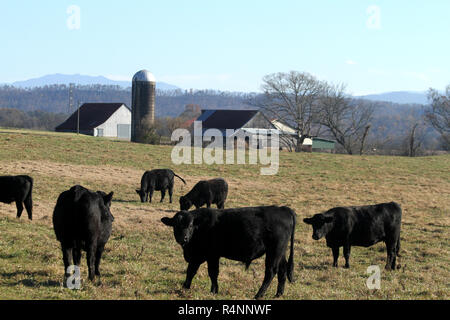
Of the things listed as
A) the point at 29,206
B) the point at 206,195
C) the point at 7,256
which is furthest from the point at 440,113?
the point at 7,256

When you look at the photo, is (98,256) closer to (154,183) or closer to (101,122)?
(154,183)

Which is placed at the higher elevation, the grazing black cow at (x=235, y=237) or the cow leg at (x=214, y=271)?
the grazing black cow at (x=235, y=237)

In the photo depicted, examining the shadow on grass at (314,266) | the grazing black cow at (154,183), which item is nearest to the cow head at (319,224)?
the shadow on grass at (314,266)

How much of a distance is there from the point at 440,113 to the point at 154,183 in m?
61.2

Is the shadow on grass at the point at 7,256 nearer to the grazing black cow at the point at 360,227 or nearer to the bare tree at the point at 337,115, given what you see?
the grazing black cow at the point at 360,227

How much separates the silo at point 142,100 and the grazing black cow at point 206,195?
1652 inches

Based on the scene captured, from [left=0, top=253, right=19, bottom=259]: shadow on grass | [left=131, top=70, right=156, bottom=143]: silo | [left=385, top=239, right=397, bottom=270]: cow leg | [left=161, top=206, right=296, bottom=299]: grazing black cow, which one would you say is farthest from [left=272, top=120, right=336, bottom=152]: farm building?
[left=161, top=206, right=296, bottom=299]: grazing black cow

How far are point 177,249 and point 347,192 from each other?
17707mm

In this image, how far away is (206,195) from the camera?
19.2 meters

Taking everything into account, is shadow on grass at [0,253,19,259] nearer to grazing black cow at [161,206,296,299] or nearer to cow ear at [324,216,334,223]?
grazing black cow at [161,206,296,299]

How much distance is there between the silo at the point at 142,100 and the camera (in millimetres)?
62197
